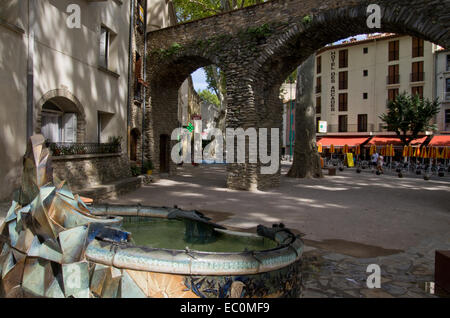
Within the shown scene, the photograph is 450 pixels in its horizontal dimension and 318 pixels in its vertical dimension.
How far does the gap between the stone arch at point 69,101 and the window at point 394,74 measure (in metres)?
30.7

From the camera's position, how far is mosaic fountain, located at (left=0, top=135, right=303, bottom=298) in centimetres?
264

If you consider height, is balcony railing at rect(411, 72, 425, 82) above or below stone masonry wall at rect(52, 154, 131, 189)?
above

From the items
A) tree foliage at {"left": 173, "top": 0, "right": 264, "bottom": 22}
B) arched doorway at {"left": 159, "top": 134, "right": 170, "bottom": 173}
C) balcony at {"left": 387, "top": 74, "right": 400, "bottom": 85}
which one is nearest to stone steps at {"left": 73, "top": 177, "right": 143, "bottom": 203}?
arched doorway at {"left": 159, "top": 134, "right": 170, "bottom": 173}

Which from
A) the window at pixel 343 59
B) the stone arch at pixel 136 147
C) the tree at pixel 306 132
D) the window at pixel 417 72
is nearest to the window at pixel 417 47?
the window at pixel 417 72

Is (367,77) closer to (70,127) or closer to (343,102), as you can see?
(343,102)

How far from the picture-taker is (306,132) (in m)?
16.7

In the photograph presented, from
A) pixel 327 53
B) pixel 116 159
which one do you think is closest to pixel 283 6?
pixel 116 159

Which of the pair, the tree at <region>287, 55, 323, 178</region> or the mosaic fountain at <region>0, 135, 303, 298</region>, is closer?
the mosaic fountain at <region>0, 135, 303, 298</region>

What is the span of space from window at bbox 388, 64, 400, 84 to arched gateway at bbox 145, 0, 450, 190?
942 inches

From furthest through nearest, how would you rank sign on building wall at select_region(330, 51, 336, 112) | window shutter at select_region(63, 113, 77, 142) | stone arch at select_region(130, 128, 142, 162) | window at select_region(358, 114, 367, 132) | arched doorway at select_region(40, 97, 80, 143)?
sign on building wall at select_region(330, 51, 336, 112)
window at select_region(358, 114, 367, 132)
stone arch at select_region(130, 128, 142, 162)
window shutter at select_region(63, 113, 77, 142)
arched doorway at select_region(40, 97, 80, 143)

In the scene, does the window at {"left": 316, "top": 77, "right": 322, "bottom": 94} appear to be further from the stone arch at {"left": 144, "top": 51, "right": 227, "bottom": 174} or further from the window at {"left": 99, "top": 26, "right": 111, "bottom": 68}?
the window at {"left": 99, "top": 26, "right": 111, "bottom": 68}

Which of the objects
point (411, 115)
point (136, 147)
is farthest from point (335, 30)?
point (411, 115)

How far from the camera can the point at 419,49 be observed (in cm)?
3039
